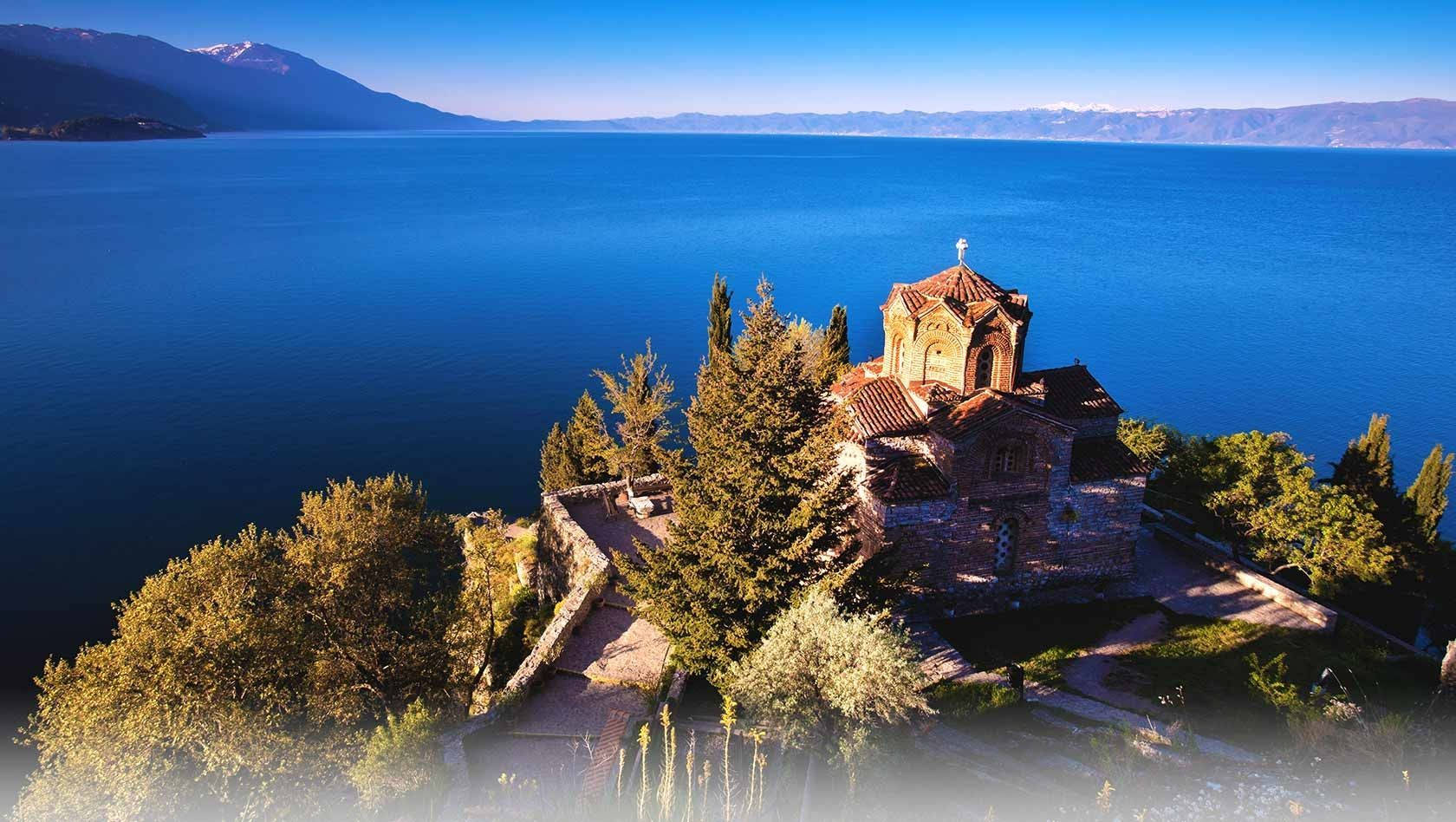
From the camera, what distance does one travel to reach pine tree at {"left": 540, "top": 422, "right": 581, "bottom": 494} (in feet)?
109

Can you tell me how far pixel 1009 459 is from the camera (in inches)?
866

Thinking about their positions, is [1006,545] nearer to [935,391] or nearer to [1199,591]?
[935,391]

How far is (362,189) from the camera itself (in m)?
157

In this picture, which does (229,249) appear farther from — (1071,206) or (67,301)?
(1071,206)

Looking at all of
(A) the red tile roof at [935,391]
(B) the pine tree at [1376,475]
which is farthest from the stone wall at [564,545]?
(B) the pine tree at [1376,475]

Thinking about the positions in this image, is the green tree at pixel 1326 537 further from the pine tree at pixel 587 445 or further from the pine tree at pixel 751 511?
the pine tree at pixel 587 445

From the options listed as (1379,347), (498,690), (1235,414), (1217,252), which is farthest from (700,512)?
(1217,252)

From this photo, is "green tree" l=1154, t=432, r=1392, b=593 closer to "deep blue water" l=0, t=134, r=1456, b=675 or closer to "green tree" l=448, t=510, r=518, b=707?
"green tree" l=448, t=510, r=518, b=707

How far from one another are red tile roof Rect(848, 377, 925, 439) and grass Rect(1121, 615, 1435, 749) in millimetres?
8561

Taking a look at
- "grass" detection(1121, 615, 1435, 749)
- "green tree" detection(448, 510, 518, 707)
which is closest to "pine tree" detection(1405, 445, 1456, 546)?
"grass" detection(1121, 615, 1435, 749)

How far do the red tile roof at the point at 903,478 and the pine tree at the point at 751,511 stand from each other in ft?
11.4

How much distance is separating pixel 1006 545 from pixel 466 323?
57.1 meters

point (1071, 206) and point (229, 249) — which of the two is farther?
point (1071, 206)

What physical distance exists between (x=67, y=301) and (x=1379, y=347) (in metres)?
115
